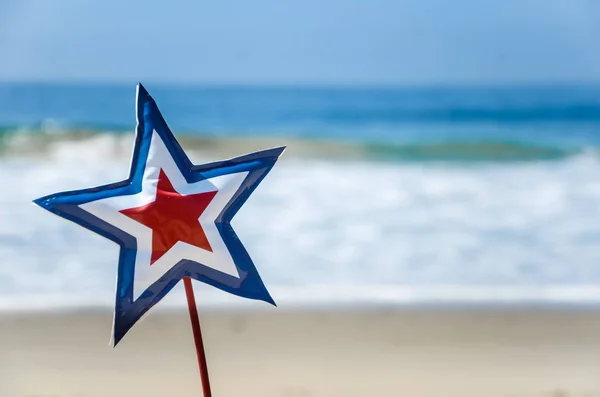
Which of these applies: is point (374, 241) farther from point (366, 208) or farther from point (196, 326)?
point (196, 326)

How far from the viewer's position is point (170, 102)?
42.3ft

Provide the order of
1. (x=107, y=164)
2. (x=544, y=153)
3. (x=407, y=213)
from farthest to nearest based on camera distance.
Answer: (x=544, y=153), (x=107, y=164), (x=407, y=213)

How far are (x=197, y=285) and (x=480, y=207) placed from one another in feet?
6.57

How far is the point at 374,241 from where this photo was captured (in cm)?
314

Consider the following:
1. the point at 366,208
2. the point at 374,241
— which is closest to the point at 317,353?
the point at 374,241

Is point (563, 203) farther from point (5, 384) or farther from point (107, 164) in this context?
point (107, 164)

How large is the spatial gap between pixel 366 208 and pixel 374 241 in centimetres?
61

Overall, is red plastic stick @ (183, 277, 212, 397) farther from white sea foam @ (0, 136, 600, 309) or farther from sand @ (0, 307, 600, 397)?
white sea foam @ (0, 136, 600, 309)

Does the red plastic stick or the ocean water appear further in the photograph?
the ocean water

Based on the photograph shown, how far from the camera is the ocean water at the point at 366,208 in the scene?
247 cm

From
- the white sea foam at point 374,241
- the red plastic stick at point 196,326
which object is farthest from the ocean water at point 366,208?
the red plastic stick at point 196,326

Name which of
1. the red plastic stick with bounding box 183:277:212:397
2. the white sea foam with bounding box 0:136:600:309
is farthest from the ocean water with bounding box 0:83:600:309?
the red plastic stick with bounding box 183:277:212:397

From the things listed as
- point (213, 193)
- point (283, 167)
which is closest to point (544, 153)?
point (283, 167)

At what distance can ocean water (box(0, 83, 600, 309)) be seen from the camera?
2467 millimetres
